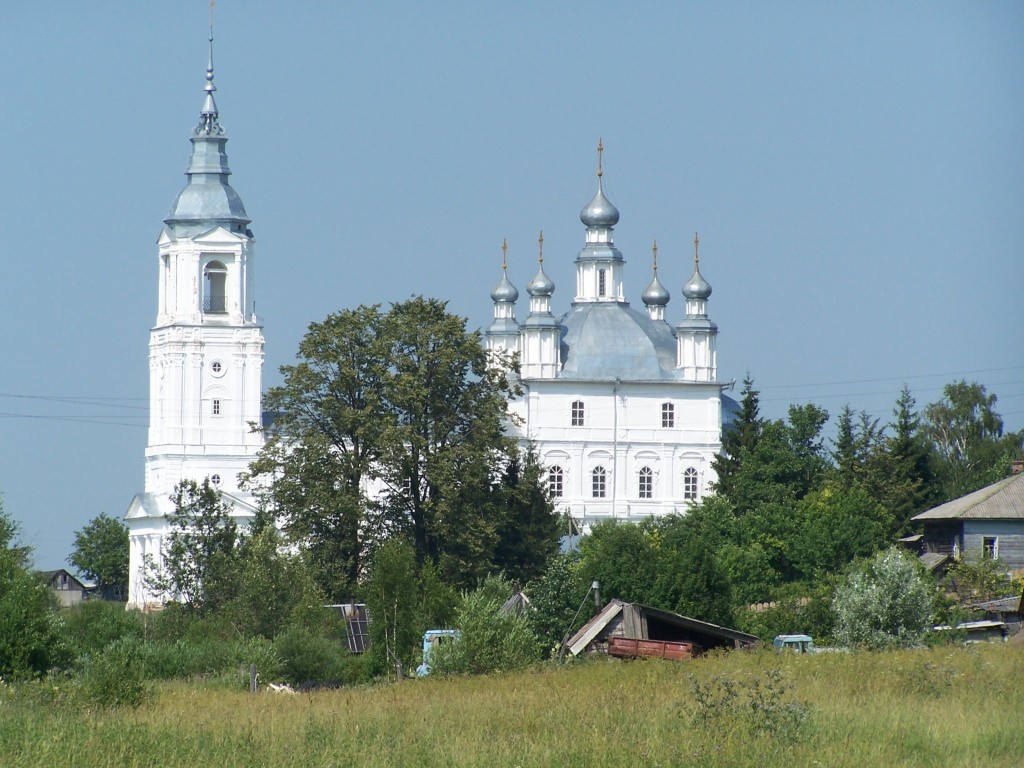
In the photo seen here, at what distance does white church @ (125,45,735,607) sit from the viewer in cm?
8788

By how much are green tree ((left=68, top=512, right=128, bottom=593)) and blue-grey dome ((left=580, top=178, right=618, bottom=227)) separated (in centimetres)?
2573

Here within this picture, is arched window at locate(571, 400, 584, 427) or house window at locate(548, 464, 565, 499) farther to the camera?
arched window at locate(571, 400, 584, 427)

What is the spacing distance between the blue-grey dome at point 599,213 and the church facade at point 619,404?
4352 mm

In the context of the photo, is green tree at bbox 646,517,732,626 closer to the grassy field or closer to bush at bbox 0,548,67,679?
bush at bbox 0,548,67,679

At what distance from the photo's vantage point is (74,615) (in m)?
44.0

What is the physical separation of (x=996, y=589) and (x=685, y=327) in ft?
154

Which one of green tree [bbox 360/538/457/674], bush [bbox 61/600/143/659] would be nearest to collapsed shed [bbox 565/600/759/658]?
green tree [bbox 360/538/457/674]

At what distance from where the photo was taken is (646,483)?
89688mm

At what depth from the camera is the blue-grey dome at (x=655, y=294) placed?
Answer: 312 ft

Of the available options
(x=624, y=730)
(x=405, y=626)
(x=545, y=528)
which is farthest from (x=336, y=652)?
(x=624, y=730)

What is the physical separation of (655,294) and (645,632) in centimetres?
6381

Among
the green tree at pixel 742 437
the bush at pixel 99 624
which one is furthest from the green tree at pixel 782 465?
the bush at pixel 99 624

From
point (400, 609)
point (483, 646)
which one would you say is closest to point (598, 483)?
point (400, 609)

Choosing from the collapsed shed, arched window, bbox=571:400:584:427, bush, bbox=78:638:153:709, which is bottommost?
bush, bbox=78:638:153:709
